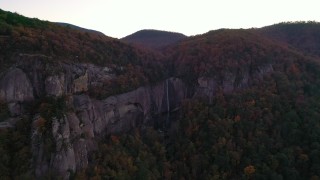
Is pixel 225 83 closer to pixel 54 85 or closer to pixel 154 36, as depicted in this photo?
pixel 54 85

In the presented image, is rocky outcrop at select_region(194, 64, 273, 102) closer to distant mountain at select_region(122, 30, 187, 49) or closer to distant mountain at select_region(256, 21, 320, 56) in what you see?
distant mountain at select_region(256, 21, 320, 56)

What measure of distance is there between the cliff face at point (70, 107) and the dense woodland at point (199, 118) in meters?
1.25

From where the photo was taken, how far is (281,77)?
3770 inches

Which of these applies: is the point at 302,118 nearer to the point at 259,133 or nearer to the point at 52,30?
the point at 259,133

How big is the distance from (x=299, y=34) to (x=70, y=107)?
83.9m

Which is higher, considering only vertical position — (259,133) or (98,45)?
(98,45)

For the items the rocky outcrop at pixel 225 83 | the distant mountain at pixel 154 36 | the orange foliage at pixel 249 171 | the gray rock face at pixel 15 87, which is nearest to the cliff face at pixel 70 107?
the gray rock face at pixel 15 87

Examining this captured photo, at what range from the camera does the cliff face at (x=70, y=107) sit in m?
65.7

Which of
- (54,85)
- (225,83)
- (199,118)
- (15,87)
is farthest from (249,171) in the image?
(15,87)

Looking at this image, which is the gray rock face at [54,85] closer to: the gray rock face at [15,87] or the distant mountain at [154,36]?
the gray rock face at [15,87]

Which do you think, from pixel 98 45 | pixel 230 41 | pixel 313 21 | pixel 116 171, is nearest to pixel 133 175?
pixel 116 171

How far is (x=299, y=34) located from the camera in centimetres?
13250

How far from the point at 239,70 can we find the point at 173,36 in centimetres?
6640

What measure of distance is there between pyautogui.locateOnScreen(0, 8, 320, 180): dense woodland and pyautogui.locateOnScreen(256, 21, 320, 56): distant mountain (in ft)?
73.2
